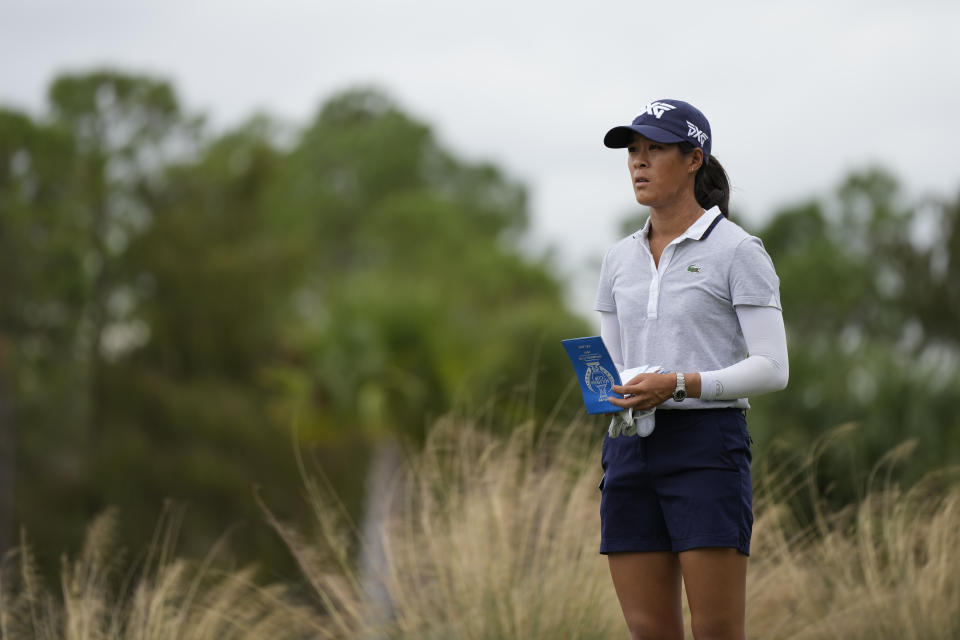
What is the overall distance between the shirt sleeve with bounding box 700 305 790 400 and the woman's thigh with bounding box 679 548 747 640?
37 centimetres

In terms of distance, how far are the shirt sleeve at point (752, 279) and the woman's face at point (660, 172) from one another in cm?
24

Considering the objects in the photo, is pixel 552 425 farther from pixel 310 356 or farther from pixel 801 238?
pixel 801 238

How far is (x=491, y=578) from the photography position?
4.44 metres

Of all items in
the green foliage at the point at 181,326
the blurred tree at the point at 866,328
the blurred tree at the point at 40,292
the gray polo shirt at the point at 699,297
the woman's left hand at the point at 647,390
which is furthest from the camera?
the blurred tree at the point at 40,292

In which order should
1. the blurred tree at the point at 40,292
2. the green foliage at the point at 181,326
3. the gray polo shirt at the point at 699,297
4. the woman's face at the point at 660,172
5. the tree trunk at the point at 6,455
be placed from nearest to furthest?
the gray polo shirt at the point at 699,297 < the woman's face at the point at 660,172 < the green foliage at the point at 181,326 < the tree trunk at the point at 6,455 < the blurred tree at the point at 40,292

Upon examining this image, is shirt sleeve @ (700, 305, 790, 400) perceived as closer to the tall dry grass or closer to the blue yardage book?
the blue yardage book

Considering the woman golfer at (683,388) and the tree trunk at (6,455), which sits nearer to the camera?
the woman golfer at (683,388)

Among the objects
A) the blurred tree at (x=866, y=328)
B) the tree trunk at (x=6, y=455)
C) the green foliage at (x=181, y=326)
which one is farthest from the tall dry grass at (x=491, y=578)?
the tree trunk at (x=6, y=455)

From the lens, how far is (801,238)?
4975 centimetres

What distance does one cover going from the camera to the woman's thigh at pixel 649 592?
3.09 metres

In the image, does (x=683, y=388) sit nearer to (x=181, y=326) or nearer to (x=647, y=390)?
(x=647, y=390)

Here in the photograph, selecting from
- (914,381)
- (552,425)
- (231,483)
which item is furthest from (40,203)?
(552,425)

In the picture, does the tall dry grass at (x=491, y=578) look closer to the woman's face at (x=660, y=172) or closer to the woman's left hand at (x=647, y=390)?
the woman's left hand at (x=647, y=390)

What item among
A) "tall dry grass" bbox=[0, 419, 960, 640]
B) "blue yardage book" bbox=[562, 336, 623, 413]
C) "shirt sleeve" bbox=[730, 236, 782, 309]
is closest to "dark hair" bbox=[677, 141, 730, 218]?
"shirt sleeve" bbox=[730, 236, 782, 309]
